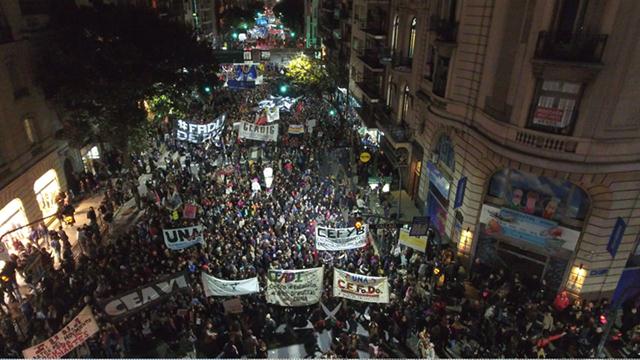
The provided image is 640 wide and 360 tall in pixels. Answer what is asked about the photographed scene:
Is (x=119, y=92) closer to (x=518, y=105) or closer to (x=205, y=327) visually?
(x=205, y=327)

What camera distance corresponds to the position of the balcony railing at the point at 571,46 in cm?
1464

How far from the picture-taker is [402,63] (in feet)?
92.1

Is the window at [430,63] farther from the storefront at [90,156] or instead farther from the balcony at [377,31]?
the storefront at [90,156]

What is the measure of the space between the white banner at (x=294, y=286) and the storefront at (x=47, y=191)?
55.4 feet

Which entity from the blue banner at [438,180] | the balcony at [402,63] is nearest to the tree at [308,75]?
the balcony at [402,63]

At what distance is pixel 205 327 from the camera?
14.9m

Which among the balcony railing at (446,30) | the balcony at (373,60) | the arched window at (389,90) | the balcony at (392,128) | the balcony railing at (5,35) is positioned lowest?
the balcony at (392,128)

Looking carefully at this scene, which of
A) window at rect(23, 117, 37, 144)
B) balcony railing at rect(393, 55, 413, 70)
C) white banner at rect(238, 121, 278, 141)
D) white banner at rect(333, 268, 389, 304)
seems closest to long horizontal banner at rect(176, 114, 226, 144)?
white banner at rect(238, 121, 278, 141)

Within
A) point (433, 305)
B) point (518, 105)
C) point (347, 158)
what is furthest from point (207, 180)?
point (518, 105)

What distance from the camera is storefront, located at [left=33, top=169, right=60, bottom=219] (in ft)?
79.1

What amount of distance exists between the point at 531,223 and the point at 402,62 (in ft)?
48.1

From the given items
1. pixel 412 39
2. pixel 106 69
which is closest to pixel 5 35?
pixel 106 69

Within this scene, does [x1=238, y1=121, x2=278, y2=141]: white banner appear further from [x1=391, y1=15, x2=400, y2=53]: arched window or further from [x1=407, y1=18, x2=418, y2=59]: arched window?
[x1=391, y1=15, x2=400, y2=53]: arched window

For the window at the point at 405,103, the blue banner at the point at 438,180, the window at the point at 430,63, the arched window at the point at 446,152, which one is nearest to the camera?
the arched window at the point at 446,152
